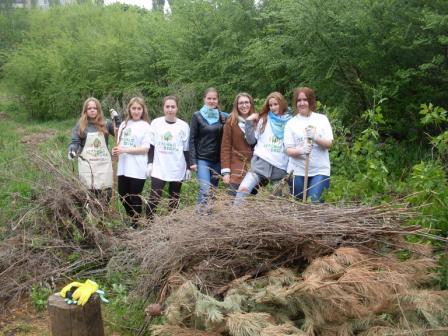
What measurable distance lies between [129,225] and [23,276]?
1.11 meters

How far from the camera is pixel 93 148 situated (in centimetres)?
570

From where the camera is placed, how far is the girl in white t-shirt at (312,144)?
4.96 m

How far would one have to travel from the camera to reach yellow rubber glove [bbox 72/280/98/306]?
11.1ft

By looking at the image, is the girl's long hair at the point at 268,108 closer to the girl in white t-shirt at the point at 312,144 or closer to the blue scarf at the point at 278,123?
the blue scarf at the point at 278,123

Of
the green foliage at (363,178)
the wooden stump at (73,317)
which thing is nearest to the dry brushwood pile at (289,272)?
the wooden stump at (73,317)

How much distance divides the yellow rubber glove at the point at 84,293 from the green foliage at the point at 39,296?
1.38 meters

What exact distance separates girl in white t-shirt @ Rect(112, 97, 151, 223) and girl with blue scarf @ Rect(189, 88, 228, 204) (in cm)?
51

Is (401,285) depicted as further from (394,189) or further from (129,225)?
(129,225)

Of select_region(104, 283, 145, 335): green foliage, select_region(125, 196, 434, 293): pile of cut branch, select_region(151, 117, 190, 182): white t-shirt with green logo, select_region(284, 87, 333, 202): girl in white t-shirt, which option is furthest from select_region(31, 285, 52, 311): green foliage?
select_region(284, 87, 333, 202): girl in white t-shirt

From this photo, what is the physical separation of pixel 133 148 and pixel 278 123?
1575 mm

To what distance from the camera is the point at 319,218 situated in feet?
12.3

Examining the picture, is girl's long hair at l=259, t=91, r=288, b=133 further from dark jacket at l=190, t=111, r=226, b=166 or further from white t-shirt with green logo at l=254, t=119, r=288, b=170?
dark jacket at l=190, t=111, r=226, b=166

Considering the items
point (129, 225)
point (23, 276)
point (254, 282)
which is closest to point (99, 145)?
point (129, 225)

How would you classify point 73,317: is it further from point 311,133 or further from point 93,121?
point 93,121
